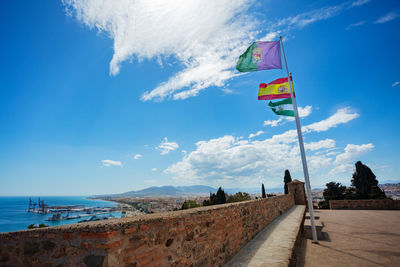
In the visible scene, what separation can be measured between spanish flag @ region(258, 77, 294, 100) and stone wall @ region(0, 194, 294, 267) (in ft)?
17.6

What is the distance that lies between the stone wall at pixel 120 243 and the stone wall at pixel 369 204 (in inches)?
696

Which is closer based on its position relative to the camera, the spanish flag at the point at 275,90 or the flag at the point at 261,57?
the spanish flag at the point at 275,90

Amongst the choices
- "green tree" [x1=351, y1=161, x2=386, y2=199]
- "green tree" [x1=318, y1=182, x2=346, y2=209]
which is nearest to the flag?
"green tree" [x1=318, y1=182, x2=346, y2=209]

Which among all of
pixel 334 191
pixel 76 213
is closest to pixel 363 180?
pixel 334 191

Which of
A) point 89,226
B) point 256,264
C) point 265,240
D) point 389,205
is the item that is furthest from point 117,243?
point 389,205

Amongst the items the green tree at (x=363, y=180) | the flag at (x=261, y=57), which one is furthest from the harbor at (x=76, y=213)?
the flag at (x=261, y=57)

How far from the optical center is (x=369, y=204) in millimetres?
15000

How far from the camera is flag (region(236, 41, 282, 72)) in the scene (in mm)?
7184

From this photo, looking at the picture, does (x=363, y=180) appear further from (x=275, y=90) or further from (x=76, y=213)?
(x=76, y=213)

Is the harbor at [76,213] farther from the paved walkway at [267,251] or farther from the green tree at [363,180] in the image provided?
the paved walkway at [267,251]

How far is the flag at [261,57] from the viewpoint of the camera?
718cm

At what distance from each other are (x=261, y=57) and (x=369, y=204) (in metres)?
15.7

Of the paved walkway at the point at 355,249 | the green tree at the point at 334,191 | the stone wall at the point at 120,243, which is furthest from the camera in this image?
the green tree at the point at 334,191

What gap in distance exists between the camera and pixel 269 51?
726cm
